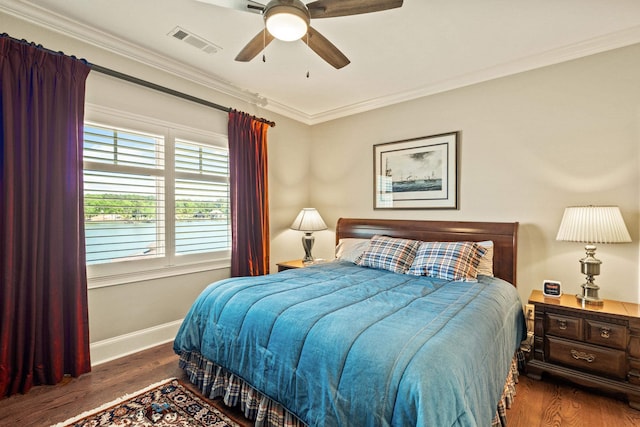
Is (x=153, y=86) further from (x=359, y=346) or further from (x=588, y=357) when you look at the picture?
(x=588, y=357)

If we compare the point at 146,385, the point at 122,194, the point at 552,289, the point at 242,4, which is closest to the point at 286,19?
the point at 242,4

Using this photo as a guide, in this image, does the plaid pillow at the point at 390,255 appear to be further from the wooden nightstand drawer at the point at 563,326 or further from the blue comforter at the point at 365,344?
the wooden nightstand drawer at the point at 563,326

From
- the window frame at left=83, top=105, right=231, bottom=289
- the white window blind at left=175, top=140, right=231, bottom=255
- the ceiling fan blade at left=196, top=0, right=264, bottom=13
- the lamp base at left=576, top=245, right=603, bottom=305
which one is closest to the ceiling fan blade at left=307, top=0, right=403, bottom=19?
the ceiling fan blade at left=196, top=0, right=264, bottom=13

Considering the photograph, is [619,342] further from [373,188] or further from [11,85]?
[11,85]

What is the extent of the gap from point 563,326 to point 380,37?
8.70 ft

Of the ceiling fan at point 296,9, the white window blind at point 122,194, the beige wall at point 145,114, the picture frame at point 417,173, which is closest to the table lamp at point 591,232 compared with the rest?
the picture frame at point 417,173

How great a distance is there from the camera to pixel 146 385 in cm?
228

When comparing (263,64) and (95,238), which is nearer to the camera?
(95,238)

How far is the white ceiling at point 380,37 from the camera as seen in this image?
7.18ft

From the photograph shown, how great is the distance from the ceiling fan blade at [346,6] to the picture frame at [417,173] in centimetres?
Answer: 202

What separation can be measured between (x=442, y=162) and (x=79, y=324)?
364cm

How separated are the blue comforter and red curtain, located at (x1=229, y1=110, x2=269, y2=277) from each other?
126cm

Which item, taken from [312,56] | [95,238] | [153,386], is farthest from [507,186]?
[95,238]

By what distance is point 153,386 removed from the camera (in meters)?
2.24
